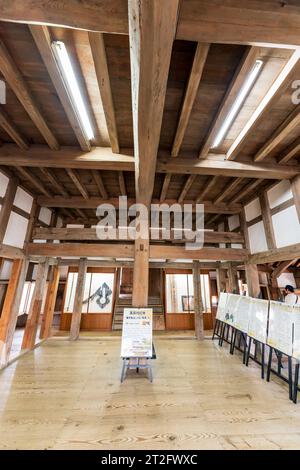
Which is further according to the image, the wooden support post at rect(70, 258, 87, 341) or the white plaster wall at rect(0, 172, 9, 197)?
the wooden support post at rect(70, 258, 87, 341)

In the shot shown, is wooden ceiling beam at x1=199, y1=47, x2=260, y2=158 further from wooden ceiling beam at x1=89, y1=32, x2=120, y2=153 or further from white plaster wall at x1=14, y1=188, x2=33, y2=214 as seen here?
white plaster wall at x1=14, y1=188, x2=33, y2=214

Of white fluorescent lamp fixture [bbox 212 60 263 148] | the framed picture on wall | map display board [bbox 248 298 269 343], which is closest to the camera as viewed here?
white fluorescent lamp fixture [bbox 212 60 263 148]

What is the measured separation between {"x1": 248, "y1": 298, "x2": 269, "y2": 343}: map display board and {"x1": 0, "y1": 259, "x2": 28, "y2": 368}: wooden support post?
4500mm

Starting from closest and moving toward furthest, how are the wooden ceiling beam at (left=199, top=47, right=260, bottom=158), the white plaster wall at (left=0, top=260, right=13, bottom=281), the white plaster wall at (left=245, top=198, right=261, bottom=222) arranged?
the wooden ceiling beam at (left=199, top=47, right=260, bottom=158), the white plaster wall at (left=245, top=198, right=261, bottom=222), the white plaster wall at (left=0, top=260, right=13, bottom=281)

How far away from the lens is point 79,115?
2309 millimetres

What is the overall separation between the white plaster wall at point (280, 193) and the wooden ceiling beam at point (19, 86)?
12.9ft

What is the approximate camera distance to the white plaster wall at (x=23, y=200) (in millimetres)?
3883

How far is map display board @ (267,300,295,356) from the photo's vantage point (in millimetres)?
2775

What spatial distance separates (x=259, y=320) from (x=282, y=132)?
119 inches

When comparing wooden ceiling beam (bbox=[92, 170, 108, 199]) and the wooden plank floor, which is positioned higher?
wooden ceiling beam (bbox=[92, 170, 108, 199])

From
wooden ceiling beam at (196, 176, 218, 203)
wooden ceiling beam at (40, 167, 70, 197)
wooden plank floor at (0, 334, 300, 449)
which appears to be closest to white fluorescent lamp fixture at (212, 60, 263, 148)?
wooden ceiling beam at (196, 176, 218, 203)

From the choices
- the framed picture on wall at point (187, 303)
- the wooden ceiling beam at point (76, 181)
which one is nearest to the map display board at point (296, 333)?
the wooden ceiling beam at point (76, 181)
